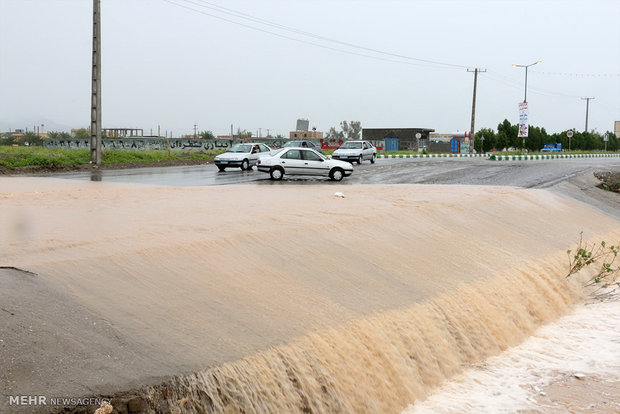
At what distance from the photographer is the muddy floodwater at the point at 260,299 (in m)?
5.25

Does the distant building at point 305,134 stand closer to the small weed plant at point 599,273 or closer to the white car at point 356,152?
the white car at point 356,152

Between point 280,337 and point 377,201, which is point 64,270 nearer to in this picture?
point 280,337

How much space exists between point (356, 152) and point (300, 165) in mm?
12302

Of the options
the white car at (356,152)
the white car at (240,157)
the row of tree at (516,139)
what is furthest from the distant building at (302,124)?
the white car at (240,157)

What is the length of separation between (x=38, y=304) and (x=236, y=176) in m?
18.6

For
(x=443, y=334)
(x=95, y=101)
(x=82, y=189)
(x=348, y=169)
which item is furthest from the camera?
(x=95, y=101)

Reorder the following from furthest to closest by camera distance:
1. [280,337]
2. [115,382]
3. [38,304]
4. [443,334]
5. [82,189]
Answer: [82,189] → [443,334] → [280,337] → [38,304] → [115,382]

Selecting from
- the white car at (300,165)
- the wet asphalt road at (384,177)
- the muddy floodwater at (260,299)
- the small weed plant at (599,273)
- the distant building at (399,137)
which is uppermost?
the distant building at (399,137)

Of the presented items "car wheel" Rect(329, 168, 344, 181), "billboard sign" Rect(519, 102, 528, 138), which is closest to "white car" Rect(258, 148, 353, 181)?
"car wheel" Rect(329, 168, 344, 181)

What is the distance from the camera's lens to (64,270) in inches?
265

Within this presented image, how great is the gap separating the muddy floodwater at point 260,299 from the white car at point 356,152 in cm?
2067

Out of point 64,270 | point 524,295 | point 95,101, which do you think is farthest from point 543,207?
point 95,101

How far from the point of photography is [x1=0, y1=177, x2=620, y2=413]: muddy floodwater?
525 centimetres

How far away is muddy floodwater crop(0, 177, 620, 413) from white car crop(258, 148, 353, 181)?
8.72m
